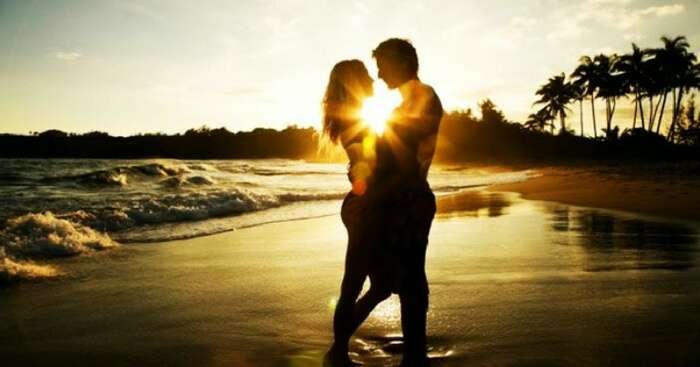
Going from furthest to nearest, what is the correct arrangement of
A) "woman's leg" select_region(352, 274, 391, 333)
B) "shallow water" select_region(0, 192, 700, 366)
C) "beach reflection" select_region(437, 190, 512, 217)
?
"beach reflection" select_region(437, 190, 512, 217), "shallow water" select_region(0, 192, 700, 366), "woman's leg" select_region(352, 274, 391, 333)

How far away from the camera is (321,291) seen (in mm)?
4598

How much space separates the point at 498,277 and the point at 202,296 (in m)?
2.77

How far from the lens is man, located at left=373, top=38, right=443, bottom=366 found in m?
2.61

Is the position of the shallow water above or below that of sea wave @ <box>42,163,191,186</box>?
below

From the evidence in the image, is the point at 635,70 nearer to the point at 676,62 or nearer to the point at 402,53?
the point at 676,62

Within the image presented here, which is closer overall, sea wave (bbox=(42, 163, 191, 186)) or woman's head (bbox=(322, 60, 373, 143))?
woman's head (bbox=(322, 60, 373, 143))

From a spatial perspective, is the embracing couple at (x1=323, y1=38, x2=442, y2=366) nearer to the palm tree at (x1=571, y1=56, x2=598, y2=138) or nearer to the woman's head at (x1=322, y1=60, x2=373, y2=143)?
the woman's head at (x1=322, y1=60, x2=373, y2=143)

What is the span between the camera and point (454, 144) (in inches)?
2227

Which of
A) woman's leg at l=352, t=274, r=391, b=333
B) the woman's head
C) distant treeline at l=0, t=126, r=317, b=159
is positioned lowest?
woman's leg at l=352, t=274, r=391, b=333

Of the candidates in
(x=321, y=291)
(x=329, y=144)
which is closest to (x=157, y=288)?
(x=321, y=291)

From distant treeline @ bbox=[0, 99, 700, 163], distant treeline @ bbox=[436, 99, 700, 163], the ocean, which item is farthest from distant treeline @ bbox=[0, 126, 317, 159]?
the ocean

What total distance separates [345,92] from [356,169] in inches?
16.7

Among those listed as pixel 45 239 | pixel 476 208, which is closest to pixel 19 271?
pixel 45 239

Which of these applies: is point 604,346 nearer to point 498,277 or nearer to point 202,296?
point 498,277
